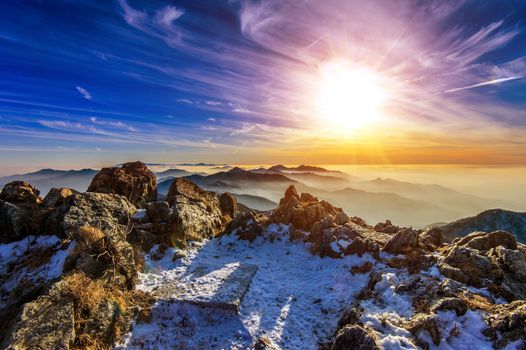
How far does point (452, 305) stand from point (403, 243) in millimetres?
8682

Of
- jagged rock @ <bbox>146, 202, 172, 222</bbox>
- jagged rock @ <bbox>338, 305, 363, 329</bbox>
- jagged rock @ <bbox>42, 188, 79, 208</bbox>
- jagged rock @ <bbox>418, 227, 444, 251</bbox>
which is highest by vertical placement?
jagged rock @ <bbox>42, 188, 79, 208</bbox>

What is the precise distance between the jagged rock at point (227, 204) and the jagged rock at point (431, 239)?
22187mm

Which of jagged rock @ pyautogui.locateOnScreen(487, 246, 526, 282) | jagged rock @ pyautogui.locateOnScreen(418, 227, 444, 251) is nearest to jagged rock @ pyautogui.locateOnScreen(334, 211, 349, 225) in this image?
jagged rock @ pyautogui.locateOnScreen(418, 227, 444, 251)

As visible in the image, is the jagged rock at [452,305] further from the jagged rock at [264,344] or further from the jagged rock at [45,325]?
the jagged rock at [45,325]

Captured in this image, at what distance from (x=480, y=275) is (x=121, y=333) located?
64.3ft

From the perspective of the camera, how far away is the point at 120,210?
24.2 meters

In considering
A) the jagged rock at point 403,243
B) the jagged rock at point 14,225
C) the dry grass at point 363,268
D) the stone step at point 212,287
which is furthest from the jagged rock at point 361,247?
the jagged rock at point 14,225

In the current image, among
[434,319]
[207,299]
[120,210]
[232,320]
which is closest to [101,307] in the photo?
[207,299]

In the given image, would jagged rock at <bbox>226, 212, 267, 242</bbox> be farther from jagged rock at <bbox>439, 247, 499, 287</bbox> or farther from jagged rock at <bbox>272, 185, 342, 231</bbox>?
jagged rock at <bbox>439, 247, 499, 287</bbox>

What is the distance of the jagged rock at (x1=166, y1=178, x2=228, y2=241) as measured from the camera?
25.6m

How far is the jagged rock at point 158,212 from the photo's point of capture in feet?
82.9

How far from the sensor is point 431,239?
76.1 ft

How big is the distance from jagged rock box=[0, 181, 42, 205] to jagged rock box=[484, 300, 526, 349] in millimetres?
30546

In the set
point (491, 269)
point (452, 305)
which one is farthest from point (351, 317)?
point (491, 269)
